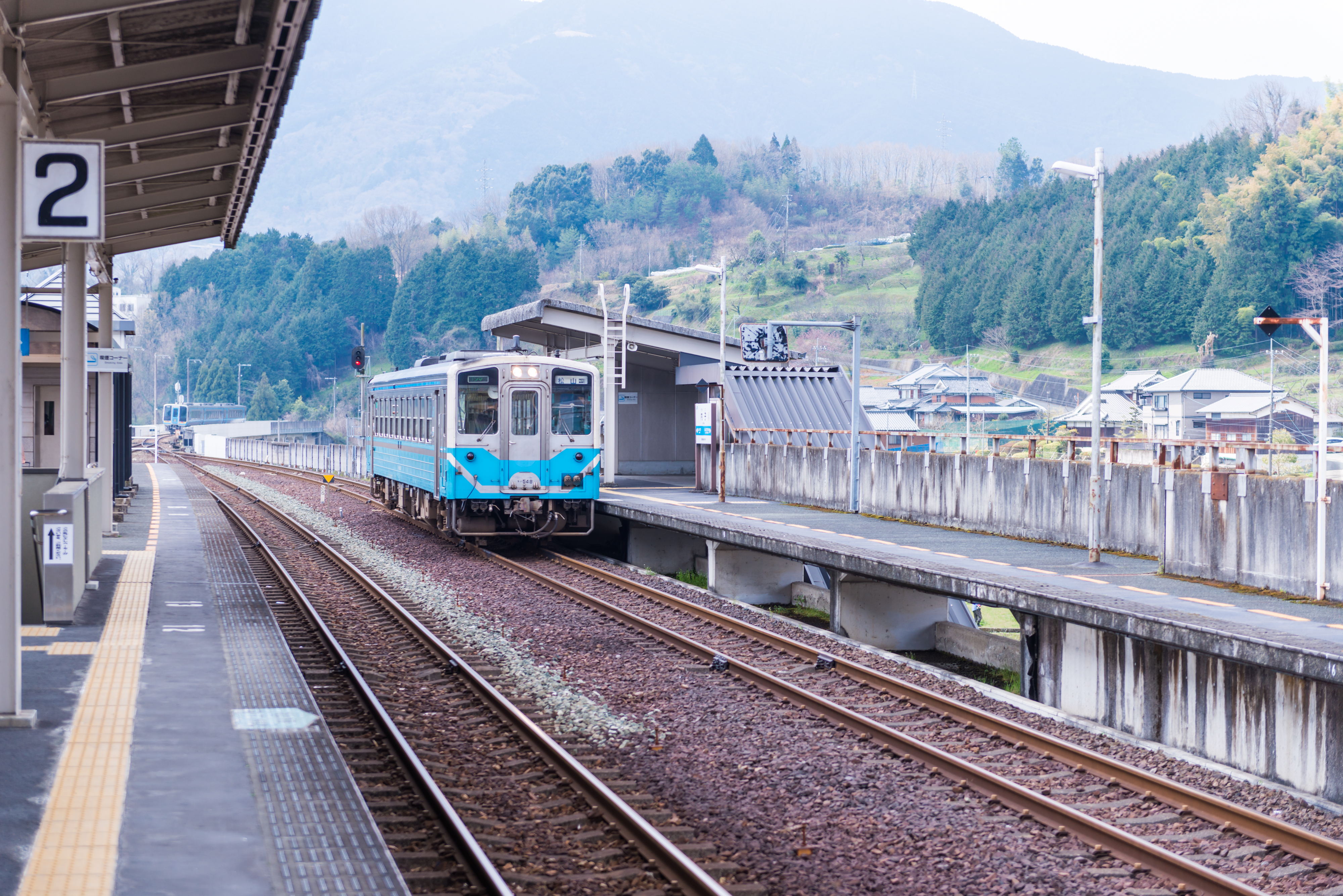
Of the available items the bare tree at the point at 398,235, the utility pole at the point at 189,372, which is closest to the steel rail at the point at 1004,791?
the utility pole at the point at 189,372

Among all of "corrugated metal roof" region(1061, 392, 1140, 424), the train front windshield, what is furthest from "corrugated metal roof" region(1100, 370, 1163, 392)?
the train front windshield

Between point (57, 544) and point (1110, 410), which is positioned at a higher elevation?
point (1110, 410)

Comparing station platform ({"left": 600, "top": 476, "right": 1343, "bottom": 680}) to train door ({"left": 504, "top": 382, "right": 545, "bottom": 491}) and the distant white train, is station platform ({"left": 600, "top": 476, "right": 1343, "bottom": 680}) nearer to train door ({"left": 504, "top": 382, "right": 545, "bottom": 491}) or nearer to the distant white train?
train door ({"left": 504, "top": 382, "right": 545, "bottom": 491})

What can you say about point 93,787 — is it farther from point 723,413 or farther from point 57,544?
point 723,413

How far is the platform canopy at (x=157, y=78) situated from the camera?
8.81 m

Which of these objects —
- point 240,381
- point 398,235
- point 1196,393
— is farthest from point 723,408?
point 398,235

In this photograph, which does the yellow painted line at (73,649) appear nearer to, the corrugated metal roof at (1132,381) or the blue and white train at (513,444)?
the blue and white train at (513,444)

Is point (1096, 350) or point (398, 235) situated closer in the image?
point (1096, 350)

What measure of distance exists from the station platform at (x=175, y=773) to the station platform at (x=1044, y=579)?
19.3ft

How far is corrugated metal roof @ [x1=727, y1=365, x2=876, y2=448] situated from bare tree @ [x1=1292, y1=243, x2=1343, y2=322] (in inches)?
1692

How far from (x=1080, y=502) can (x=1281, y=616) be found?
19.2 ft

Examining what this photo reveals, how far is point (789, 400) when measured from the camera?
96.7ft

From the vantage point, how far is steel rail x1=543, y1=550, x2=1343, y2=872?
714 centimetres

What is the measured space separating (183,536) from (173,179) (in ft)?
28.7
